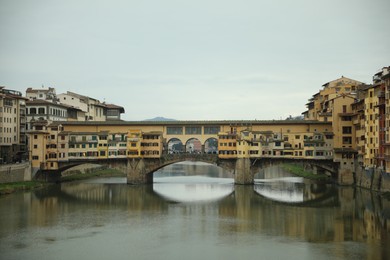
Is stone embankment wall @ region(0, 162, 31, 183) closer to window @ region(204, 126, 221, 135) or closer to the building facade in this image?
the building facade

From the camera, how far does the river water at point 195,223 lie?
2830 cm

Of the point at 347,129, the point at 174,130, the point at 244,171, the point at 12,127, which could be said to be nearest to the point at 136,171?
the point at 174,130

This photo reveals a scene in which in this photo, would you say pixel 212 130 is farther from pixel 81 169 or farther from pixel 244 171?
pixel 81 169

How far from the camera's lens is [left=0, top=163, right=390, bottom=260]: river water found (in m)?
28.3

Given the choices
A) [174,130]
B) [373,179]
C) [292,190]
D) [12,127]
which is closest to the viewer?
[373,179]

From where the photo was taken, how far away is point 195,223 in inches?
1444

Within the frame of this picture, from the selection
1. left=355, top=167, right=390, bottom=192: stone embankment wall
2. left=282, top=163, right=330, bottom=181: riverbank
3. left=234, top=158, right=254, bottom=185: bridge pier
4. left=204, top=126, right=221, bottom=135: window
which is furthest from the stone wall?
left=355, top=167, right=390, bottom=192: stone embankment wall

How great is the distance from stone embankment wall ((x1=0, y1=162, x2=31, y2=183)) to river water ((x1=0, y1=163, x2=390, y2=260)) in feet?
10.9

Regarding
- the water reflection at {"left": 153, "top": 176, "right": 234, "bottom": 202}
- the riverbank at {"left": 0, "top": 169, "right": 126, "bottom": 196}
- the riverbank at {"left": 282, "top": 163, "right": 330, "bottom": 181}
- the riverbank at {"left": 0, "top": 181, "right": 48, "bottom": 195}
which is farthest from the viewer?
the riverbank at {"left": 282, "top": 163, "right": 330, "bottom": 181}

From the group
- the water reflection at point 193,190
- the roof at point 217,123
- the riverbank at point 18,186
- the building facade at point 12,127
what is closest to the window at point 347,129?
the roof at point 217,123

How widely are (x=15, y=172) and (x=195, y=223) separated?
26.8 m

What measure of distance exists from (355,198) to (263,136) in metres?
16.6

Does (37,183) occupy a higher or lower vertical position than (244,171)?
lower

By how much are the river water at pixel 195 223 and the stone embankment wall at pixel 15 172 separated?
3.33 meters
